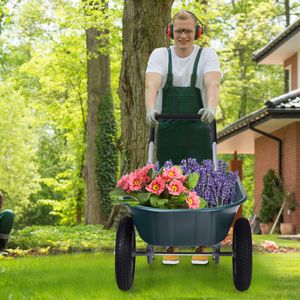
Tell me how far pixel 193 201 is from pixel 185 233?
230mm

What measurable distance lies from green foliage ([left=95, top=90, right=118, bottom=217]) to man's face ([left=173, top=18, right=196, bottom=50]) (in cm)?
1659

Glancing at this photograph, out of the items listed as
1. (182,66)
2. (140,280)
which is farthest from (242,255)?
(182,66)

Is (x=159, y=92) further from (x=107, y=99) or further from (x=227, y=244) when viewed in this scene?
(x=107, y=99)

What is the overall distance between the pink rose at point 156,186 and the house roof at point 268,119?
1308cm

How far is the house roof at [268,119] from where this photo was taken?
18609mm

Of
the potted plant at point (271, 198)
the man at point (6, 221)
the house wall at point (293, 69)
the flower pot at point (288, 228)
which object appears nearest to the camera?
the man at point (6, 221)

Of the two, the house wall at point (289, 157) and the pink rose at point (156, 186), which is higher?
the house wall at point (289, 157)

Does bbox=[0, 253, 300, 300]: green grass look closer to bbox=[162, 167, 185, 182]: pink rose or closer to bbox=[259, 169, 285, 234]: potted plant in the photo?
bbox=[162, 167, 185, 182]: pink rose

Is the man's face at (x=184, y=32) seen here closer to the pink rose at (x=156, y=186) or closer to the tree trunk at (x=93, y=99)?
the pink rose at (x=156, y=186)

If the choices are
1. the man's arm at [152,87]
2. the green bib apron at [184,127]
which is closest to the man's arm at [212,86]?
the green bib apron at [184,127]

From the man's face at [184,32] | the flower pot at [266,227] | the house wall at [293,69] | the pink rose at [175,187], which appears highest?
the house wall at [293,69]

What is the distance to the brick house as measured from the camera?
1912cm

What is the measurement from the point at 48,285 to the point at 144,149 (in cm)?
583

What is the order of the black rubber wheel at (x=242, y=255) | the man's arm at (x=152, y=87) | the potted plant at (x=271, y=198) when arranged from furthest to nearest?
the potted plant at (x=271, y=198)
the man's arm at (x=152, y=87)
the black rubber wheel at (x=242, y=255)
